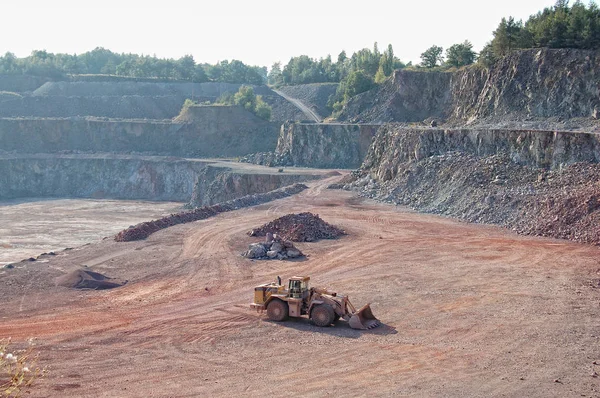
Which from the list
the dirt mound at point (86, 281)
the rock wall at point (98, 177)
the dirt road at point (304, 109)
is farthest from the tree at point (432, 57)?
the dirt mound at point (86, 281)

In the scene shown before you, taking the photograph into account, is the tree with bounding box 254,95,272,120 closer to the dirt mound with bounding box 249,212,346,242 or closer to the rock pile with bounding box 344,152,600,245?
the rock pile with bounding box 344,152,600,245

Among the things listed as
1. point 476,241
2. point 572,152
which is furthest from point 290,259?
point 572,152

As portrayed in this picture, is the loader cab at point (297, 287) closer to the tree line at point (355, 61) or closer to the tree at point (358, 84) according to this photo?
the tree line at point (355, 61)

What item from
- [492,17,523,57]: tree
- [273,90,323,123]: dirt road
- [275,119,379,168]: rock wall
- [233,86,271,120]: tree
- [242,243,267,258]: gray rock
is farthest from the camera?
[273,90,323,123]: dirt road

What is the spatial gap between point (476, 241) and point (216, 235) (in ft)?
44.0

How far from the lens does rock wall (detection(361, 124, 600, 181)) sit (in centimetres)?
3997

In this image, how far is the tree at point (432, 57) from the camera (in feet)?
258

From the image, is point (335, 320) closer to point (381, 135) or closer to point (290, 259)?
point (290, 259)

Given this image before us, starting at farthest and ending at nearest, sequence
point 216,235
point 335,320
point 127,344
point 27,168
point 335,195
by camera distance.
A: 1. point 27,168
2. point 335,195
3. point 216,235
4. point 335,320
5. point 127,344

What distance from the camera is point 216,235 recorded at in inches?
1487

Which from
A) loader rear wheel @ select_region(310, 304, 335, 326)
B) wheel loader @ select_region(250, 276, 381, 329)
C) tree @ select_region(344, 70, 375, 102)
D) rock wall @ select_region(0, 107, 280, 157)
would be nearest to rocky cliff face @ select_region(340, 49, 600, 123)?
tree @ select_region(344, 70, 375, 102)

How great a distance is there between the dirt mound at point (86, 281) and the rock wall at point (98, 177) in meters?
44.0

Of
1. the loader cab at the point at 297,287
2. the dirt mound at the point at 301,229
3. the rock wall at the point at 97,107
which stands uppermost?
the rock wall at the point at 97,107

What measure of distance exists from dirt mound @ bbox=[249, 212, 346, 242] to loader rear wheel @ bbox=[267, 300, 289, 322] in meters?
13.8
